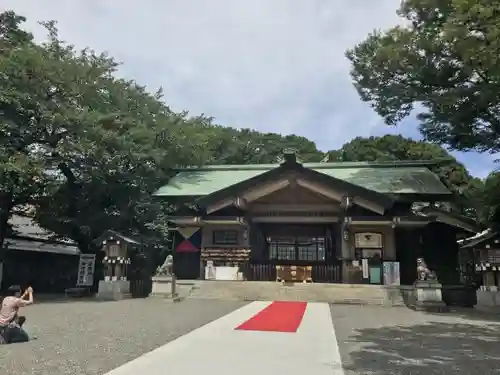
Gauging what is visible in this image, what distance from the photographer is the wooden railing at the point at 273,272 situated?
18828 mm

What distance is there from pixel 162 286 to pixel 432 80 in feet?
40.9

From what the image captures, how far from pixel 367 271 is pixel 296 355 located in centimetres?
1236

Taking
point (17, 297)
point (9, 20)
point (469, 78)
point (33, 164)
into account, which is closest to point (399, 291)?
point (469, 78)

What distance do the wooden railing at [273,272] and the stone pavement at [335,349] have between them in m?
7.73

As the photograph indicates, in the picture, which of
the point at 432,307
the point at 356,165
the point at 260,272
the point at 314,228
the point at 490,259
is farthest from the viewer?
the point at 356,165

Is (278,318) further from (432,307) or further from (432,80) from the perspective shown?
(432,80)

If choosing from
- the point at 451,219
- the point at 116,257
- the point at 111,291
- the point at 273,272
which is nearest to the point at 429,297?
the point at 451,219

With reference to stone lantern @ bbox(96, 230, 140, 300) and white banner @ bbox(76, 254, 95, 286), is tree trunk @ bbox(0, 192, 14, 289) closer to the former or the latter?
white banner @ bbox(76, 254, 95, 286)

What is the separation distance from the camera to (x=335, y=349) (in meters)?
7.14

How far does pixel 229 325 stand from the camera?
31.7 feet

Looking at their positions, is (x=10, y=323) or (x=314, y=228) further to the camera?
(x=314, y=228)

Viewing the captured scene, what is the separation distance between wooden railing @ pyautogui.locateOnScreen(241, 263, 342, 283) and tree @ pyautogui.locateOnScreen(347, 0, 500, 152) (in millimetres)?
7152

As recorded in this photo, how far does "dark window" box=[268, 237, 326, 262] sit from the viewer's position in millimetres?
20489

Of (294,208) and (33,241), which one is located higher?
(294,208)
